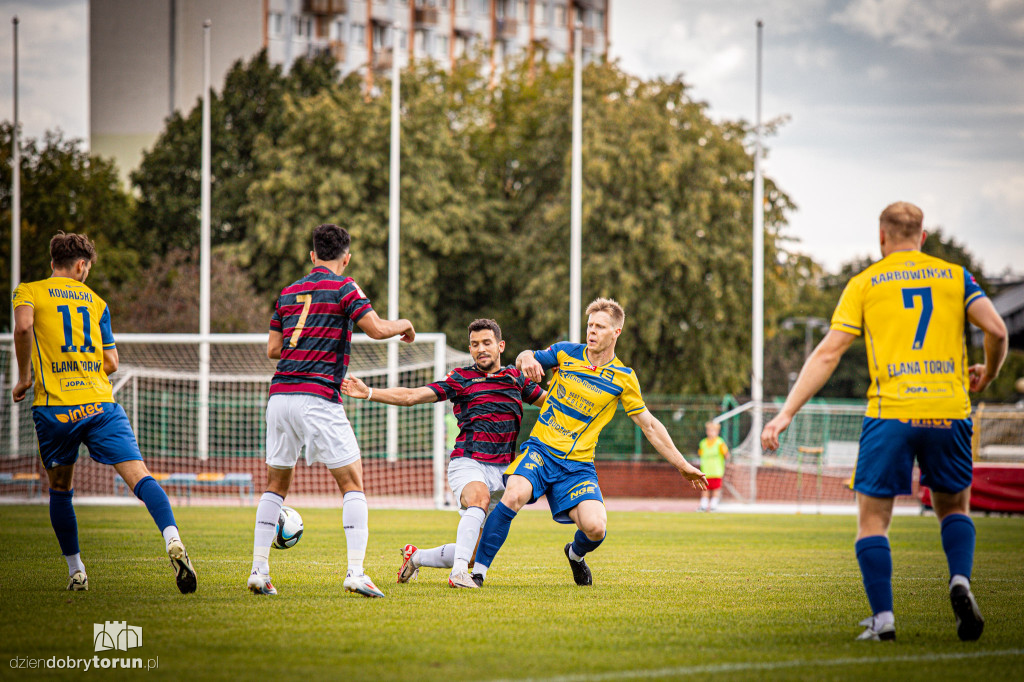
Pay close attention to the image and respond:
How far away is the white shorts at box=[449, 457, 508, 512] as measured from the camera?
763cm

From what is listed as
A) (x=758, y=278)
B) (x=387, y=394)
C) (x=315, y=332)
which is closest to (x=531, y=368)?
(x=387, y=394)

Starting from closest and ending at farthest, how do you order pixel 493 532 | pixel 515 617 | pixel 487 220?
pixel 515 617 < pixel 493 532 < pixel 487 220

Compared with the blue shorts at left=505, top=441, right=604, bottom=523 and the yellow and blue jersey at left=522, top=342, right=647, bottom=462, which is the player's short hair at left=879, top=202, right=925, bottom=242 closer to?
the yellow and blue jersey at left=522, top=342, right=647, bottom=462

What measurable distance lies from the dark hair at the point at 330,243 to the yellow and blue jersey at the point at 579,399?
167 cm

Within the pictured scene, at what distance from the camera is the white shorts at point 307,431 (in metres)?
6.29

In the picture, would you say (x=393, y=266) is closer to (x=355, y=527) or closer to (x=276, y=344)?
(x=276, y=344)

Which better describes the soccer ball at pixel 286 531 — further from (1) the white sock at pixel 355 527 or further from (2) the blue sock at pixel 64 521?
(2) the blue sock at pixel 64 521

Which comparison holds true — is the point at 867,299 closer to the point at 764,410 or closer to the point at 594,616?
the point at 594,616

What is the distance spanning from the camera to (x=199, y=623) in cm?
539

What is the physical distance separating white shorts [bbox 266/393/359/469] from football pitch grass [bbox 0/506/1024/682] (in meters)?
0.88

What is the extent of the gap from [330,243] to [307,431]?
1192 mm

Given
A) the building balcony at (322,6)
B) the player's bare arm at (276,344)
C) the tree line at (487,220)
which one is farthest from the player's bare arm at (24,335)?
the building balcony at (322,6)

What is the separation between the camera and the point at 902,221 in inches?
213

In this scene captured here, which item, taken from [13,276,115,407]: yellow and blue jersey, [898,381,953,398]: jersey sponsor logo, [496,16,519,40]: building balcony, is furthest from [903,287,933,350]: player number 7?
[496,16,519,40]: building balcony
